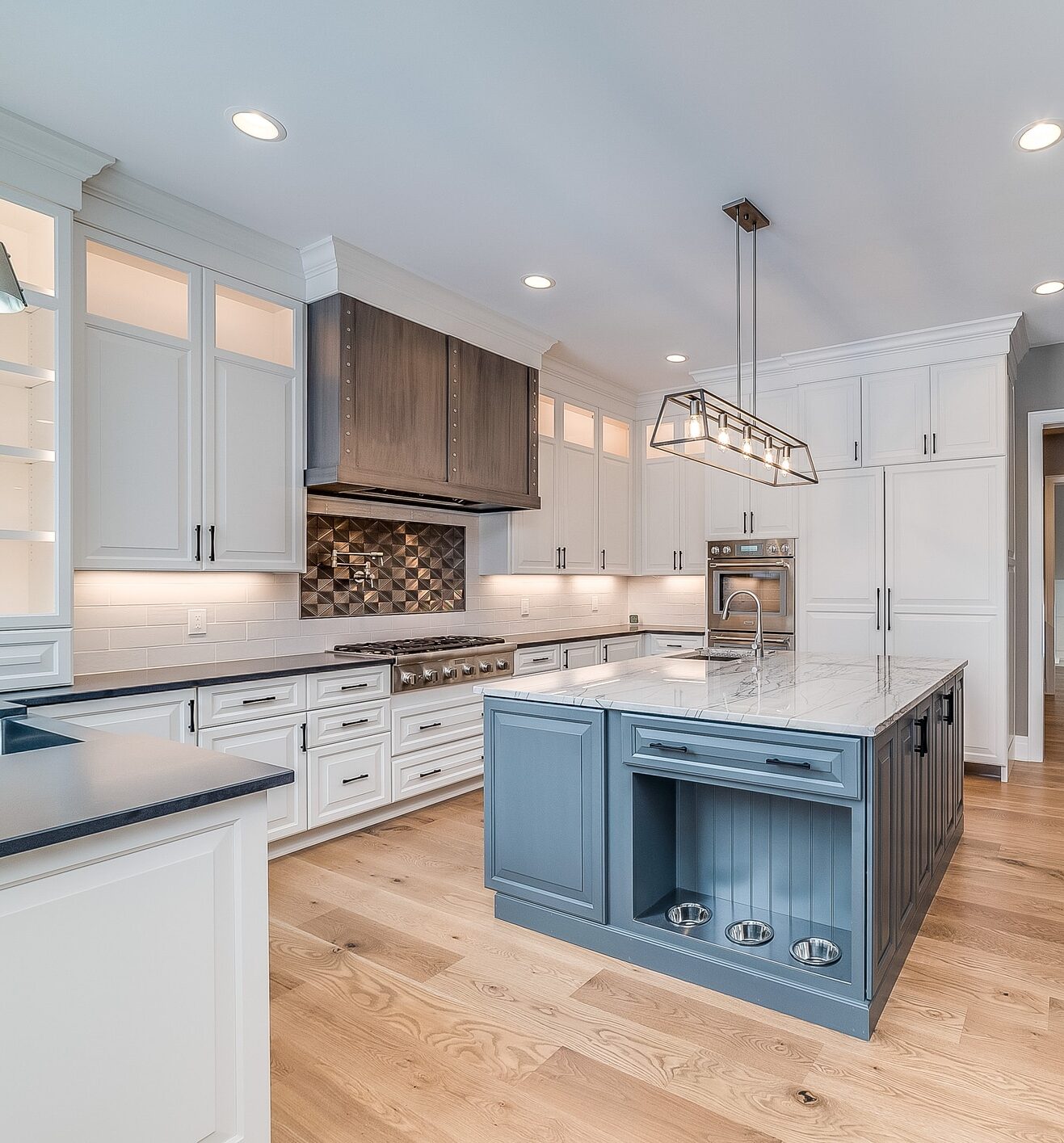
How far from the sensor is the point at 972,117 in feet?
8.50

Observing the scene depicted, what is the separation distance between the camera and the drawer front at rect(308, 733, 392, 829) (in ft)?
11.5

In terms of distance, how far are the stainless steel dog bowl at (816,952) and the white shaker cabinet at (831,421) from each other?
3.56m

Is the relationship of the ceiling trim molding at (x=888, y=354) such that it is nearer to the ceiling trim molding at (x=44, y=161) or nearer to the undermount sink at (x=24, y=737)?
the ceiling trim molding at (x=44, y=161)

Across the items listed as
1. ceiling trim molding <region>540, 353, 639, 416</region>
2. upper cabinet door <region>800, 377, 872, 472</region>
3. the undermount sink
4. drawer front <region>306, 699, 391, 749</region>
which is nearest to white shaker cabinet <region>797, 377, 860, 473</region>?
upper cabinet door <region>800, 377, 872, 472</region>

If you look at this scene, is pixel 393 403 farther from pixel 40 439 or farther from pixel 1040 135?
pixel 1040 135

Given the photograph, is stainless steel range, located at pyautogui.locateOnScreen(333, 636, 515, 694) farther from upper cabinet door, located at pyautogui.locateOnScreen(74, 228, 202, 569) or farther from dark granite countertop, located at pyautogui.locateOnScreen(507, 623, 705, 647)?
upper cabinet door, located at pyautogui.locateOnScreen(74, 228, 202, 569)

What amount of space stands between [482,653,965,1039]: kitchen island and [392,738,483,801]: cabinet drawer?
1.19m

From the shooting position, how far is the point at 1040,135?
268 cm

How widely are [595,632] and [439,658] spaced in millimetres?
1925

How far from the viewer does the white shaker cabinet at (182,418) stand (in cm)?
297

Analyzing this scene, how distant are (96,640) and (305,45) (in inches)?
92.0

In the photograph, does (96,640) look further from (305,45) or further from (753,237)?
(753,237)

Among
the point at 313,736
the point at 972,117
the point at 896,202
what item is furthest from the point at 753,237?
the point at 313,736

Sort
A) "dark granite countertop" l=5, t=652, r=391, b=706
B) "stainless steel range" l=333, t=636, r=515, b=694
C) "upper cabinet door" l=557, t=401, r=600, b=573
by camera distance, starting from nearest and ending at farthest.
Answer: "dark granite countertop" l=5, t=652, r=391, b=706
"stainless steel range" l=333, t=636, r=515, b=694
"upper cabinet door" l=557, t=401, r=600, b=573
